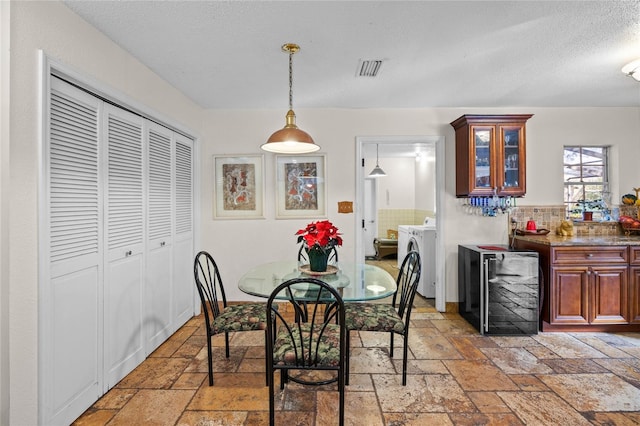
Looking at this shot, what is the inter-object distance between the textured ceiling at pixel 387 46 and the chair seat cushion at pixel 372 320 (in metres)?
1.84

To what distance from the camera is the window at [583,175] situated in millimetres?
3900

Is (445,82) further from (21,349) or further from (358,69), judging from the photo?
(21,349)

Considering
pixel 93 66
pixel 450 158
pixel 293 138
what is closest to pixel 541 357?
pixel 450 158

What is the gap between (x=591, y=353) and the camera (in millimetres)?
2801

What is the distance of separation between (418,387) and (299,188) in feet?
7.74

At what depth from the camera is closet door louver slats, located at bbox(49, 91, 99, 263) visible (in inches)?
71.5

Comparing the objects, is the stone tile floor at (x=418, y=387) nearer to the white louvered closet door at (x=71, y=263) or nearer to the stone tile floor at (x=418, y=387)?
the stone tile floor at (x=418, y=387)

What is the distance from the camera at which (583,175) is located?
3.91 m

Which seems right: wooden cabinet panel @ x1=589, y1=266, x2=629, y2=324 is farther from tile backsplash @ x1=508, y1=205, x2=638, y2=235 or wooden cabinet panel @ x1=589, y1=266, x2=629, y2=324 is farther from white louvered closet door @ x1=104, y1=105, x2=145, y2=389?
white louvered closet door @ x1=104, y1=105, x2=145, y2=389

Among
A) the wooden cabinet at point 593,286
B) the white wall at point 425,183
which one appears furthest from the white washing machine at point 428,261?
the white wall at point 425,183

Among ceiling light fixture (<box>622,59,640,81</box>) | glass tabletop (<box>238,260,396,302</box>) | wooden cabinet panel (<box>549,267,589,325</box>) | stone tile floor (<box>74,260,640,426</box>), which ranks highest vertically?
ceiling light fixture (<box>622,59,640,81</box>)

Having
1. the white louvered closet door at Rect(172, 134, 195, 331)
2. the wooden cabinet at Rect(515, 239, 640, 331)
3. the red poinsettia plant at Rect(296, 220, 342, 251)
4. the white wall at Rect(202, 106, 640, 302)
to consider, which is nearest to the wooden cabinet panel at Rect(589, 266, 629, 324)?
the wooden cabinet at Rect(515, 239, 640, 331)

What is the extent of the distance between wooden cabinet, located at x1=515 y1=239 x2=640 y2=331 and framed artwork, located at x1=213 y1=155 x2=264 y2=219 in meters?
3.01

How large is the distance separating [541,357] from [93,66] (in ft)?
12.7
